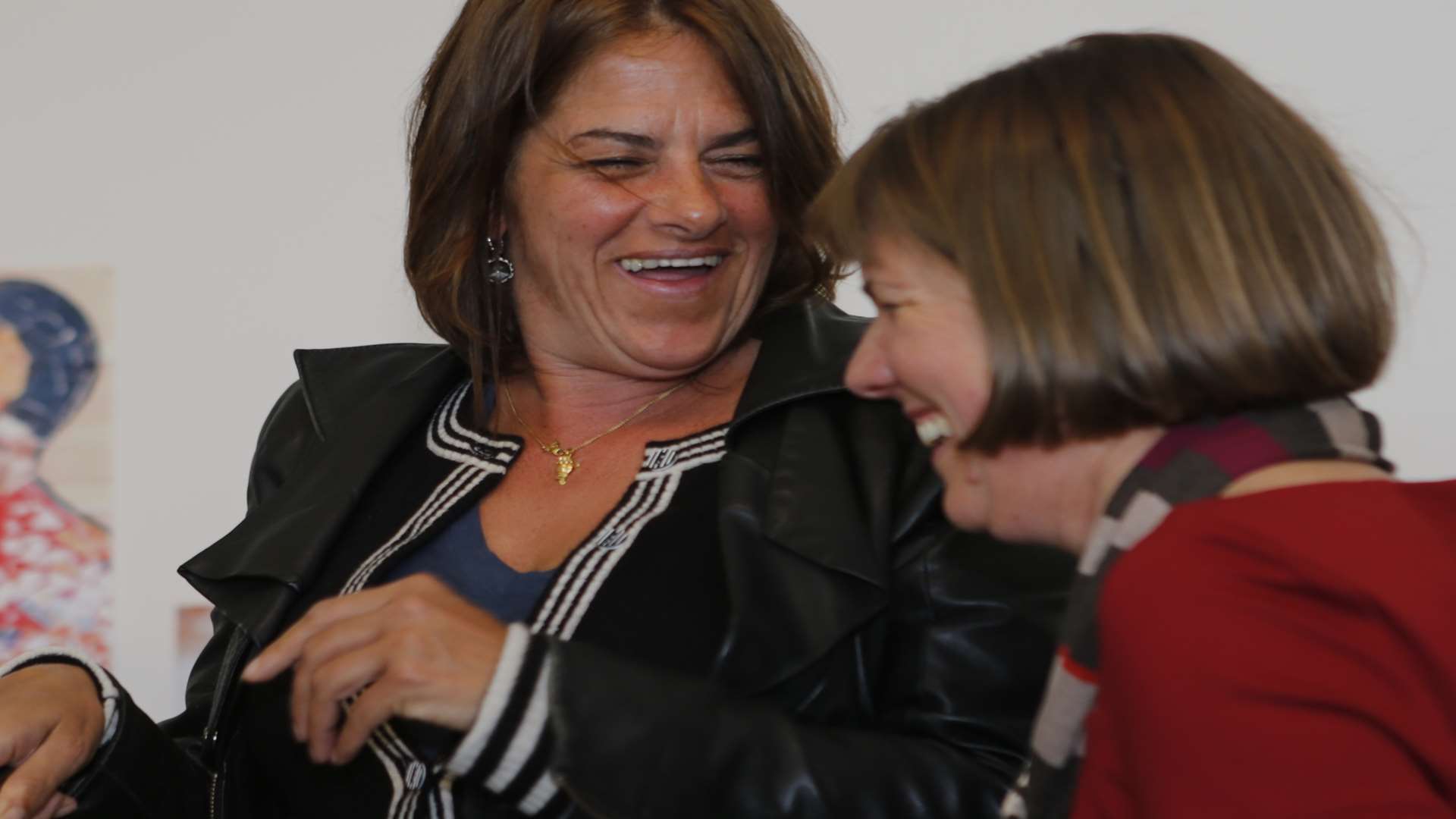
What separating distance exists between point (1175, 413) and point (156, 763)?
115 cm

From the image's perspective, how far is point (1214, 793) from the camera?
2.91 ft

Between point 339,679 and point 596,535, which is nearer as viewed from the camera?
point 339,679

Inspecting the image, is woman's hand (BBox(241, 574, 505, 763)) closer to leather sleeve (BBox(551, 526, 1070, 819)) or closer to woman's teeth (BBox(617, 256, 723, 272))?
leather sleeve (BBox(551, 526, 1070, 819))

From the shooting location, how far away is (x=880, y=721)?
1.59 meters

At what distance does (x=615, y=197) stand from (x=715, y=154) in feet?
0.38

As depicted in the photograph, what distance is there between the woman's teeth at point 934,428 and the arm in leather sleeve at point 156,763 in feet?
2.98

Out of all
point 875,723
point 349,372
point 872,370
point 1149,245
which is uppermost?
point 1149,245

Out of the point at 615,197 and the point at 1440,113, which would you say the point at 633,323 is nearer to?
the point at 615,197

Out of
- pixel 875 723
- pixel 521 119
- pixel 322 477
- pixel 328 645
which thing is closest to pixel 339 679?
pixel 328 645

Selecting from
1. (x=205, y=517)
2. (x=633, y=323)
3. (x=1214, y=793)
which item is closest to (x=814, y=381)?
(x=633, y=323)

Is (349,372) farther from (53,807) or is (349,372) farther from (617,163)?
→ (53,807)

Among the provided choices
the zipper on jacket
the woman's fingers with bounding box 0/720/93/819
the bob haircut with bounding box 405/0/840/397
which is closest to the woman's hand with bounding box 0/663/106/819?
the woman's fingers with bounding box 0/720/93/819

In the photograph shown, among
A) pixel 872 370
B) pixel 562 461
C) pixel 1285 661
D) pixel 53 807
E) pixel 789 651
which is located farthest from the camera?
pixel 562 461

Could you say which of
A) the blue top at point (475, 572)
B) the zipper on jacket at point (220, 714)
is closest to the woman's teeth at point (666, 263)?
the blue top at point (475, 572)
